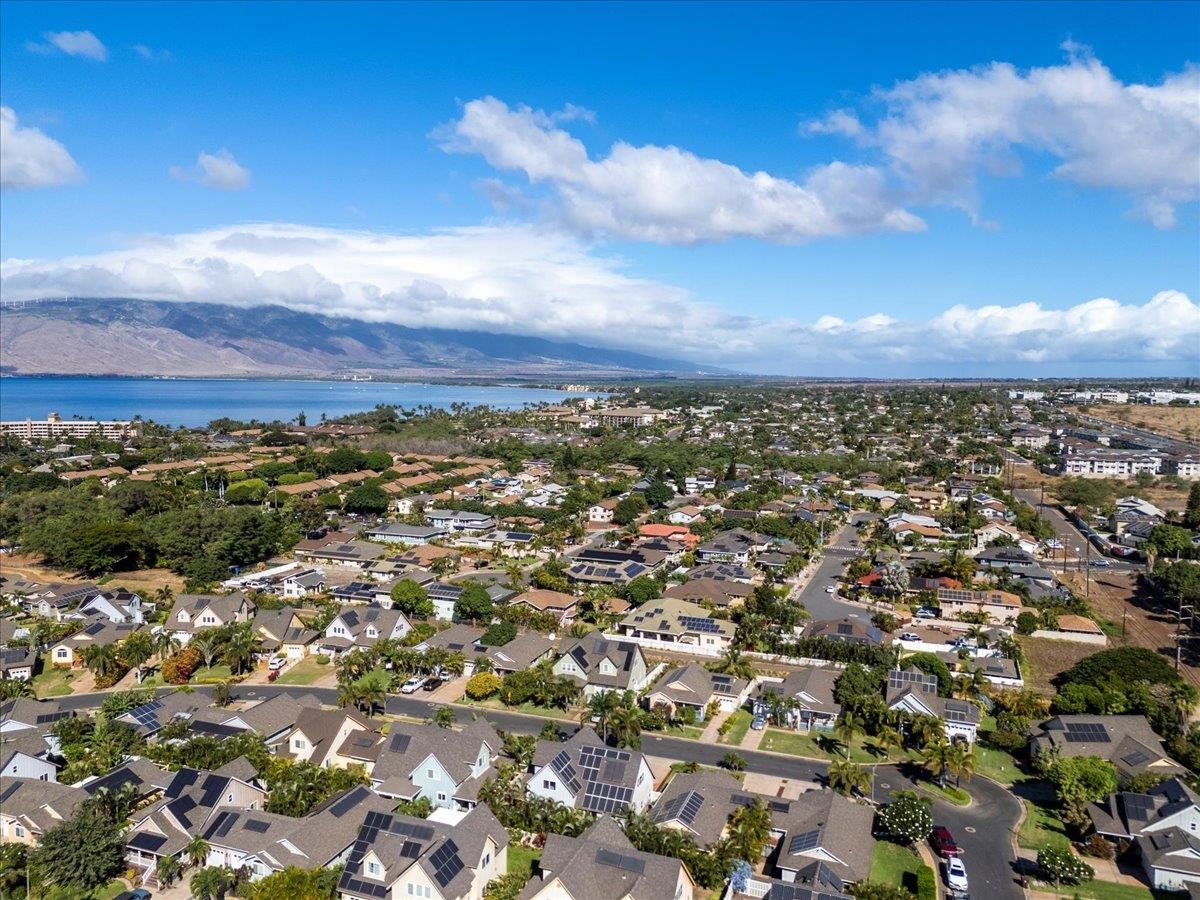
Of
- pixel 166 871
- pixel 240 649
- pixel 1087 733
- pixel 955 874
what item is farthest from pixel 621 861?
pixel 240 649

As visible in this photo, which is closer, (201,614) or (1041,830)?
(1041,830)

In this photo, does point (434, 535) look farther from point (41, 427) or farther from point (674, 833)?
point (41, 427)

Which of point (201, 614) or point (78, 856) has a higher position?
point (78, 856)

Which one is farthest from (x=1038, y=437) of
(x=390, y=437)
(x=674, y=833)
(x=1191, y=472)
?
(x=674, y=833)

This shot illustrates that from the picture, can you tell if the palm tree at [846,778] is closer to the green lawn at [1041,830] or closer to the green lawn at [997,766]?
the green lawn at [1041,830]

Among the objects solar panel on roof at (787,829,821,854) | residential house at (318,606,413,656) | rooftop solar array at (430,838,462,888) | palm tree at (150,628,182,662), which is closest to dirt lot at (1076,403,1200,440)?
residential house at (318,606,413,656)

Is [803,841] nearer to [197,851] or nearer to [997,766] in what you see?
[997,766]

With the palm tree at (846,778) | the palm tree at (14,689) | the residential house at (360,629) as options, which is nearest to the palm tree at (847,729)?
the palm tree at (846,778)
